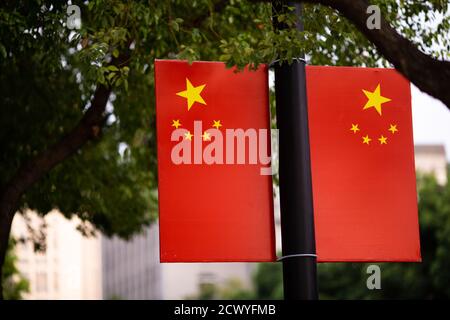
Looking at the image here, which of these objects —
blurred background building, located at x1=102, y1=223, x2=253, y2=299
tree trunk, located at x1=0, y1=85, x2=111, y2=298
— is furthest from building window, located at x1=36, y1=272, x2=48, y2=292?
tree trunk, located at x1=0, y1=85, x2=111, y2=298

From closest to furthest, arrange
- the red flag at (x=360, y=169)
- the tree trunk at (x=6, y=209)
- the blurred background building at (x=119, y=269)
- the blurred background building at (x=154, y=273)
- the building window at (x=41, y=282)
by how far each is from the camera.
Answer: the red flag at (x=360, y=169), the tree trunk at (x=6, y=209), the building window at (x=41, y=282), the blurred background building at (x=119, y=269), the blurred background building at (x=154, y=273)

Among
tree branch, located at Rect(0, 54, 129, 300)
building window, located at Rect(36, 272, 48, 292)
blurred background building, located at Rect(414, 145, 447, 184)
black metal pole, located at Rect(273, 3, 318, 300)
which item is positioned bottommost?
black metal pole, located at Rect(273, 3, 318, 300)

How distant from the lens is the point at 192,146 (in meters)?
10.0

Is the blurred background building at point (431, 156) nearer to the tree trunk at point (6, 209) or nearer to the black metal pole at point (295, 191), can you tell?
the tree trunk at point (6, 209)

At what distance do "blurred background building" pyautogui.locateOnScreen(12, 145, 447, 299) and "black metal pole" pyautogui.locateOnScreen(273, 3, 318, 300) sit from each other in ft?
389

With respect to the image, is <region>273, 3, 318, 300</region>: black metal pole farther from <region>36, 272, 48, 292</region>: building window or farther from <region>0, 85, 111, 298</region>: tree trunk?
<region>36, 272, 48, 292</region>: building window

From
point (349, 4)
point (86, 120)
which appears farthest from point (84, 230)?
point (349, 4)

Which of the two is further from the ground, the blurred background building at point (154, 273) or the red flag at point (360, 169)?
the blurred background building at point (154, 273)

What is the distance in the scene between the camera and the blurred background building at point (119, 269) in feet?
423

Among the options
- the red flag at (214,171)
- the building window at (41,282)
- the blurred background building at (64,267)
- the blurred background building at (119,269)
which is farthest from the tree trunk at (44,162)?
the building window at (41,282)

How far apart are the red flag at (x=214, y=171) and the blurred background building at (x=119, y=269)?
118 meters

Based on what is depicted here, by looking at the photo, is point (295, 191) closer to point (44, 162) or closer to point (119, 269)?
point (44, 162)

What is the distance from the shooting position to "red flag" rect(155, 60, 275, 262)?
9.83 meters

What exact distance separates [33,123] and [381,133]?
9046 millimetres
